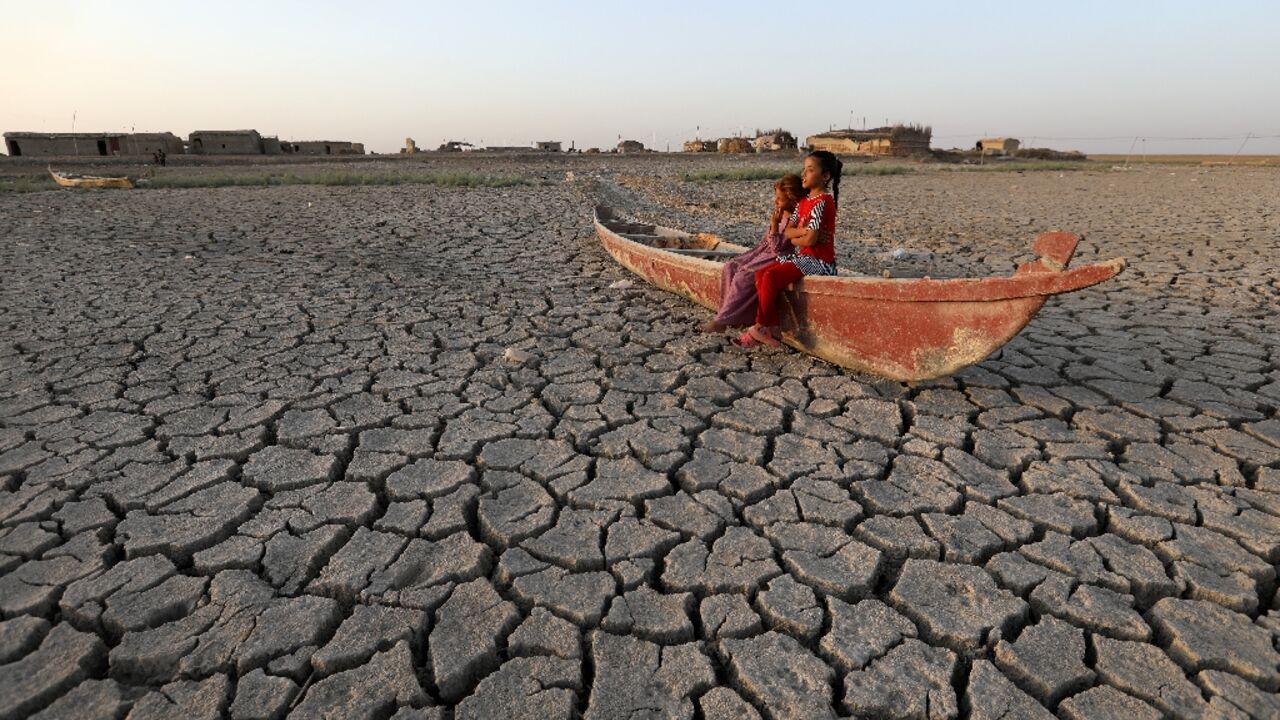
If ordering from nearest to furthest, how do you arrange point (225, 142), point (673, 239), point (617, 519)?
point (617, 519)
point (673, 239)
point (225, 142)

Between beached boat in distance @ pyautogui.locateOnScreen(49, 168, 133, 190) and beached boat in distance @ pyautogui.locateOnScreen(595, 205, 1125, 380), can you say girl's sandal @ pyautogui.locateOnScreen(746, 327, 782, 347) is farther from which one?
beached boat in distance @ pyautogui.locateOnScreen(49, 168, 133, 190)

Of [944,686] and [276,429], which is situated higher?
[276,429]

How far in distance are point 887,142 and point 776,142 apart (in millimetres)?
7725

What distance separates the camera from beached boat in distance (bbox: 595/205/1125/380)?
2695mm

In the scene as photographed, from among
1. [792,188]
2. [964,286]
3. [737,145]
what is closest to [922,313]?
[964,286]

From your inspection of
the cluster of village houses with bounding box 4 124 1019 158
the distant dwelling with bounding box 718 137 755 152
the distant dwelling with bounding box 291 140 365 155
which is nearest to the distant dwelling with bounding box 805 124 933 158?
the cluster of village houses with bounding box 4 124 1019 158

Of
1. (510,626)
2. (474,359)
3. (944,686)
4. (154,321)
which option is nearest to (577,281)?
(474,359)

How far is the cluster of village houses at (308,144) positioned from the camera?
24609 mm

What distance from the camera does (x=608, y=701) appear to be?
1.68 meters

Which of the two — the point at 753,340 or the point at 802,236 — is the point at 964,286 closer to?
the point at 802,236

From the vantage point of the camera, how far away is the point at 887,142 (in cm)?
3020

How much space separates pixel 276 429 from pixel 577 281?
3.24m

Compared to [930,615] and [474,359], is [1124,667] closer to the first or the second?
[930,615]

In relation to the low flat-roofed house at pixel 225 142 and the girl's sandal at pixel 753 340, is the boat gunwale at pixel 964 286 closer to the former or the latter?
the girl's sandal at pixel 753 340
